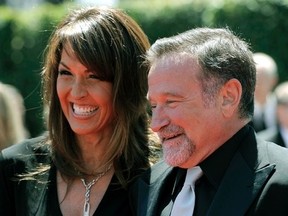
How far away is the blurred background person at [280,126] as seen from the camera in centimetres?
752

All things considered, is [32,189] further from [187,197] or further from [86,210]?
[187,197]

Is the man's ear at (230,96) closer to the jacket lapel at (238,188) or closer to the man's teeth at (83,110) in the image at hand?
the jacket lapel at (238,188)

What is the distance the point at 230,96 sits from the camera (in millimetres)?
3510

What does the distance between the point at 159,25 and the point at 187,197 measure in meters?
9.46

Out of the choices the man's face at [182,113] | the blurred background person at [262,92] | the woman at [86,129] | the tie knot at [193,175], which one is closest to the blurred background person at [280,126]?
the blurred background person at [262,92]

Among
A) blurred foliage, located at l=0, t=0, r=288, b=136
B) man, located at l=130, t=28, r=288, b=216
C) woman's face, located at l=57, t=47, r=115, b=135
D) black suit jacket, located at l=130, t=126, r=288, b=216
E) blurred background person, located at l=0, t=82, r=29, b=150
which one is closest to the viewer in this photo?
black suit jacket, located at l=130, t=126, r=288, b=216

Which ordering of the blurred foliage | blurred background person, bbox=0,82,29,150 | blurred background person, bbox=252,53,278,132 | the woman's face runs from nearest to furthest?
the woman's face, blurred background person, bbox=0,82,29,150, blurred background person, bbox=252,53,278,132, the blurred foliage

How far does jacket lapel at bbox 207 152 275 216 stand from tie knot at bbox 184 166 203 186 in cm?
17

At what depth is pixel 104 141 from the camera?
4.47 metres

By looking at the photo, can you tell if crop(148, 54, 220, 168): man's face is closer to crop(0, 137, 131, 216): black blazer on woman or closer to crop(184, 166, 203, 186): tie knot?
crop(184, 166, 203, 186): tie knot

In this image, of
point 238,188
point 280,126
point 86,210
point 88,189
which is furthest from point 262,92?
point 238,188

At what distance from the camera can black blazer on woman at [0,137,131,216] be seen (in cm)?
421

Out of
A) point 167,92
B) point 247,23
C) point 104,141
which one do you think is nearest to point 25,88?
point 247,23

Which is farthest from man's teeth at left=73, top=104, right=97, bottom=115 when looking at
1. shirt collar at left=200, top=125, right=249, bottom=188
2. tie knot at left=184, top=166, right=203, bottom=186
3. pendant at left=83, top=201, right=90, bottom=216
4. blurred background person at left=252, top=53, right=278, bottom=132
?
blurred background person at left=252, top=53, right=278, bottom=132
